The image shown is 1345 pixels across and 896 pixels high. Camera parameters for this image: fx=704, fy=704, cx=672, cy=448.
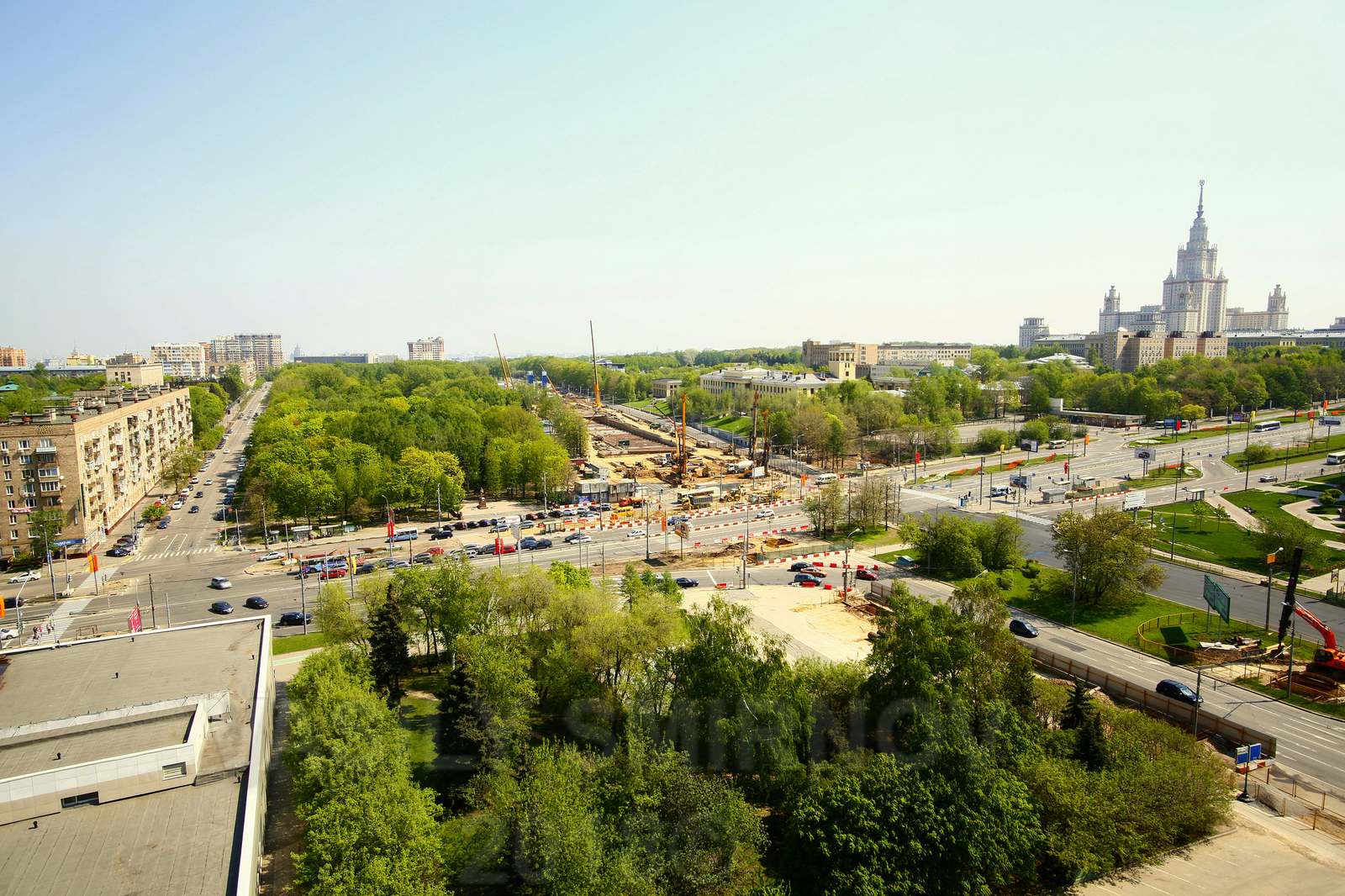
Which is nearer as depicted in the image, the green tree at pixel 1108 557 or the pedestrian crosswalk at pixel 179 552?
the green tree at pixel 1108 557

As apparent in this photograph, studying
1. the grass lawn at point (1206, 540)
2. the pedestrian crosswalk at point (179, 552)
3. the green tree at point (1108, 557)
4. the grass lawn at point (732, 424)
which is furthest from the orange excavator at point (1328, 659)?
the grass lawn at point (732, 424)

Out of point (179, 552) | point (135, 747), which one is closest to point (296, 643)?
point (135, 747)

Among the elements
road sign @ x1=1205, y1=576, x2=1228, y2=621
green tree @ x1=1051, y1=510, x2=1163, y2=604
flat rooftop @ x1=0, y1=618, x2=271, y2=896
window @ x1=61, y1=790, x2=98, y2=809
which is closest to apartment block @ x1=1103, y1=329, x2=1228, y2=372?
green tree @ x1=1051, y1=510, x2=1163, y2=604

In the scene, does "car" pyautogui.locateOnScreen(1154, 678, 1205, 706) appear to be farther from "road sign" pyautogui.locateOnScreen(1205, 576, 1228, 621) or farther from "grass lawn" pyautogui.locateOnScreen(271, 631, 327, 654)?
"grass lawn" pyautogui.locateOnScreen(271, 631, 327, 654)

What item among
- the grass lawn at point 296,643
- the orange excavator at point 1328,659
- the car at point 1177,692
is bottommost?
the grass lawn at point 296,643

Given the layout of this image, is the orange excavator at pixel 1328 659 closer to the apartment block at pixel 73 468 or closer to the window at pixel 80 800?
the window at pixel 80 800
